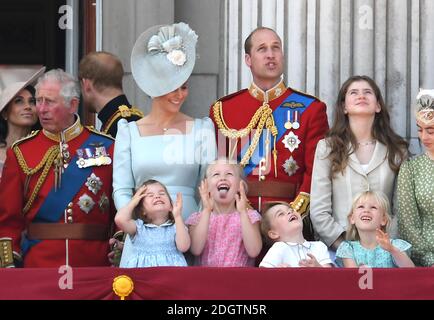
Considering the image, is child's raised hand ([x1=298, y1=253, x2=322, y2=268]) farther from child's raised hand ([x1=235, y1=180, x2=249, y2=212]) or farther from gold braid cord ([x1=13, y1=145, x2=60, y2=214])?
gold braid cord ([x1=13, y1=145, x2=60, y2=214])

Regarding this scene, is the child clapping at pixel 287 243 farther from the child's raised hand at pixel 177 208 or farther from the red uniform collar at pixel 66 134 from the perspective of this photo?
the red uniform collar at pixel 66 134

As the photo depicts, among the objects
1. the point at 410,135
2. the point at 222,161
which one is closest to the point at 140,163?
the point at 222,161

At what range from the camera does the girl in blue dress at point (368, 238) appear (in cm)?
801

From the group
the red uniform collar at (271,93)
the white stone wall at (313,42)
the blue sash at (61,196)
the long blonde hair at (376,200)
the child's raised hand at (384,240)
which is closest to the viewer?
the child's raised hand at (384,240)

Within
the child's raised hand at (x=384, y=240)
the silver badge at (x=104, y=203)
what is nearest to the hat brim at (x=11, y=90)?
the silver badge at (x=104, y=203)

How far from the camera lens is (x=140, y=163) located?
329 inches

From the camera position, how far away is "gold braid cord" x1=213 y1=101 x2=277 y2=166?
8.66 m

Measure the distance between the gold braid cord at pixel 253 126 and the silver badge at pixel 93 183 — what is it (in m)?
0.67

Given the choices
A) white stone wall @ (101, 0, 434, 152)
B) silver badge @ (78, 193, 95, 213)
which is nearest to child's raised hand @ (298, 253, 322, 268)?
silver badge @ (78, 193, 95, 213)

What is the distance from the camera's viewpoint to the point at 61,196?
8602 mm

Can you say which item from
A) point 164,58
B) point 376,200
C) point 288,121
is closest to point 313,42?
point 288,121

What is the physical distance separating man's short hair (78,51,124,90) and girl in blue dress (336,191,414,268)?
5.63 feet
